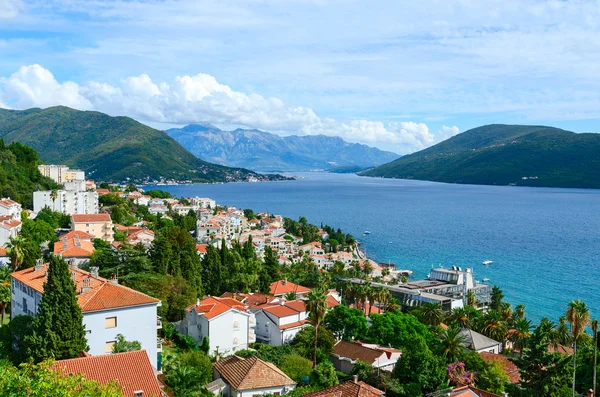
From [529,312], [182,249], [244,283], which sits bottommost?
[529,312]

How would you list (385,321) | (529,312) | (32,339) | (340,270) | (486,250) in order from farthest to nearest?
1. (486,250)
2. (340,270)
3. (529,312)
4. (385,321)
5. (32,339)

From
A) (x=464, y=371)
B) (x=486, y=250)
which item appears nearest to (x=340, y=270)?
(x=486, y=250)

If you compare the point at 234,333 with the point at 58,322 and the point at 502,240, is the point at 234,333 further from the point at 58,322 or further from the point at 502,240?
the point at 502,240

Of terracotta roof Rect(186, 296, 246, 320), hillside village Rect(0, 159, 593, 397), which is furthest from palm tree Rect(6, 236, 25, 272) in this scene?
terracotta roof Rect(186, 296, 246, 320)

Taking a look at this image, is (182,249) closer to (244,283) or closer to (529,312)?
(244,283)

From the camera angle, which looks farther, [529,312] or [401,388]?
[529,312]

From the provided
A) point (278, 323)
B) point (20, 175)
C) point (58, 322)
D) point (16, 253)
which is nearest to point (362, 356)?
point (278, 323)

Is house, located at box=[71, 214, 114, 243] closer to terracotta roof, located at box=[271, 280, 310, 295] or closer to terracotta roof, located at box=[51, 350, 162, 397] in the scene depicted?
terracotta roof, located at box=[271, 280, 310, 295]
